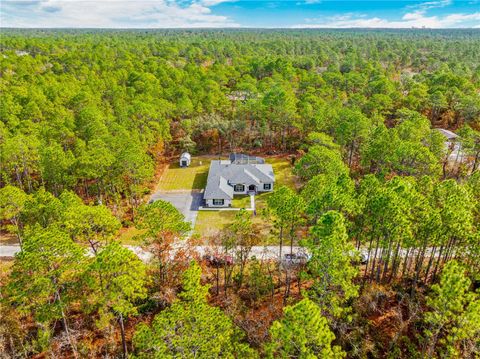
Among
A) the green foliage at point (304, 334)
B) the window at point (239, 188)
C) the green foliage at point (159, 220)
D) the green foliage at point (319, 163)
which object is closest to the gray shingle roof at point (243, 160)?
the window at point (239, 188)

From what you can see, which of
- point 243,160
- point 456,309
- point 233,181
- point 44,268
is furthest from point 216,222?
point 456,309

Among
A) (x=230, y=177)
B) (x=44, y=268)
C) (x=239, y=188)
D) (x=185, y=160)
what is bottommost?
(x=239, y=188)

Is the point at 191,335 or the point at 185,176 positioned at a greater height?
the point at 191,335

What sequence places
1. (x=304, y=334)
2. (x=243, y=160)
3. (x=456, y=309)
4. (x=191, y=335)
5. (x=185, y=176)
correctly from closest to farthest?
(x=304, y=334), (x=456, y=309), (x=191, y=335), (x=185, y=176), (x=243, y=160)

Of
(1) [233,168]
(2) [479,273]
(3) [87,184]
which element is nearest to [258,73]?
(1) [233,168]

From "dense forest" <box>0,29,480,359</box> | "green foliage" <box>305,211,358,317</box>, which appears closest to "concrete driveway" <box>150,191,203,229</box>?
"dense forest" <box>0,29,480,359</box>

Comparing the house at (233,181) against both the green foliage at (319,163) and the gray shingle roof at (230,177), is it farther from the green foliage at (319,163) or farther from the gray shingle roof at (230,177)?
the green foliage at (319,163)

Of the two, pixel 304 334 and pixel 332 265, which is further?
pixel 332 265

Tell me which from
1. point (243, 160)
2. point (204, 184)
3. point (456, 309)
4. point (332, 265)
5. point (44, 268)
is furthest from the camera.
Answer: point (243, 160)

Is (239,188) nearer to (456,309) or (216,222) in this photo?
(216,222)
